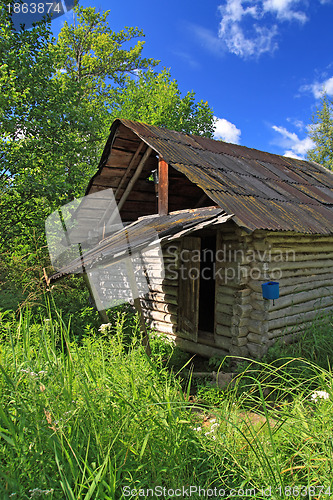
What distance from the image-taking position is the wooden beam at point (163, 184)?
699 centimetres

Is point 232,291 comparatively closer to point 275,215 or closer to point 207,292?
point 275,215

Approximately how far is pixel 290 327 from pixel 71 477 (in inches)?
229

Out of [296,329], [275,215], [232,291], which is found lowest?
[296,329]

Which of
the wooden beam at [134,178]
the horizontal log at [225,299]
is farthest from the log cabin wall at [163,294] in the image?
the wooden beam at [134,178]

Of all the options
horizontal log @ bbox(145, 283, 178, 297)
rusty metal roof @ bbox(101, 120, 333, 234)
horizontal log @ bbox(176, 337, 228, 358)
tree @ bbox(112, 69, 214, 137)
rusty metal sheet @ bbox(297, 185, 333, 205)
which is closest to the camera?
rusty metal roof @ bbox(101, 120, 333, 234)

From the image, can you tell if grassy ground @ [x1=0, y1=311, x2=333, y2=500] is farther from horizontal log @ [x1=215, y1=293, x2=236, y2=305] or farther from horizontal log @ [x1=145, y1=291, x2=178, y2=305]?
horizontal log @ [x1=145, y1=291, x2=178, y2=305]

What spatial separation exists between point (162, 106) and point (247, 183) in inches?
721

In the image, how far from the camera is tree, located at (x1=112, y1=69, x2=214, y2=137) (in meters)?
23.6

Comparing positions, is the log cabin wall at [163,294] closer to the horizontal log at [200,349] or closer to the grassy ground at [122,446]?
the horizontal log at [200,349]

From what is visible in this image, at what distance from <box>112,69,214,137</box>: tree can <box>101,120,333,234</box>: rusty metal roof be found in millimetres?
14636

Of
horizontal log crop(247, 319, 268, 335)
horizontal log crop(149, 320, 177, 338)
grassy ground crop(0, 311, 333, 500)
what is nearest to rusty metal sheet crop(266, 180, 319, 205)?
horizontal log crop(247, 319, 268, 335)

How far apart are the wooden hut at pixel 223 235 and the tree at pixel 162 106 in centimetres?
1539

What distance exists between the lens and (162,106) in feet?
76.9

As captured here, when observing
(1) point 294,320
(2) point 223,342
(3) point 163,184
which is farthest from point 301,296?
(3) point 163,184
